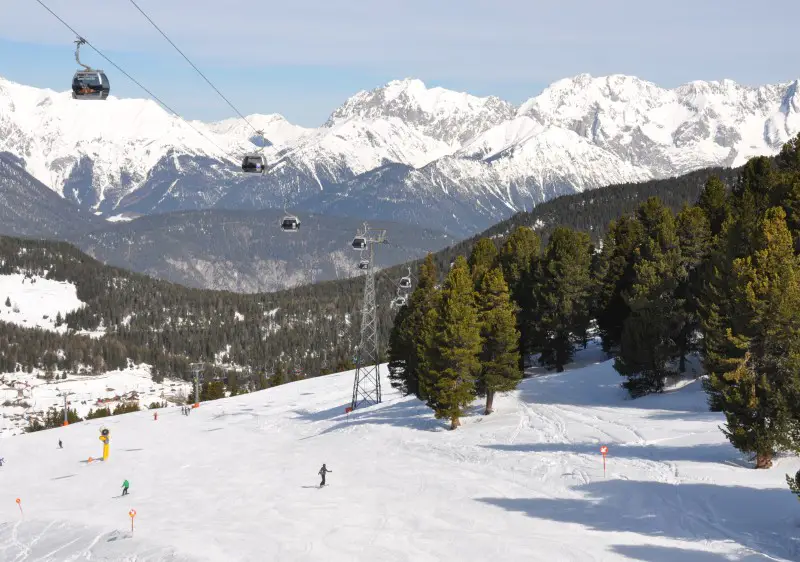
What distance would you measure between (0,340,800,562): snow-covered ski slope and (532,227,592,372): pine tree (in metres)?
4.14

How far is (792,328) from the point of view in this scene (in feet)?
128

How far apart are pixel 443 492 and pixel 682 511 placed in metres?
12.7

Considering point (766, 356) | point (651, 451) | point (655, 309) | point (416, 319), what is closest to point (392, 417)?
point (416, 319)

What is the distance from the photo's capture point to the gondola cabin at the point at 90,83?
88.0ft

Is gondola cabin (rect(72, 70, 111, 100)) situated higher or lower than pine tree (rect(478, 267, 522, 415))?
higher

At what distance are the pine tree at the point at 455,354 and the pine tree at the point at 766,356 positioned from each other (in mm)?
20673

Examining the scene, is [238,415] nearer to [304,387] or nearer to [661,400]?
[304,387]

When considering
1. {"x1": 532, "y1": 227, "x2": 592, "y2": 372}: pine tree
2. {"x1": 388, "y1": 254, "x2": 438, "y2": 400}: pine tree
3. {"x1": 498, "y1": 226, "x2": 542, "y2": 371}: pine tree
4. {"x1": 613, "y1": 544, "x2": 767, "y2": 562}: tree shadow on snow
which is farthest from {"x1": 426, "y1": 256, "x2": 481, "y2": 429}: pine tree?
{"x1": 613, "y1": 544, "x2": 767, "y2": 562}: tree shadow on snow

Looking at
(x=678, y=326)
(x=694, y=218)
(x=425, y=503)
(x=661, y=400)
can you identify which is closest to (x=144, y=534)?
(x=425, y=503)

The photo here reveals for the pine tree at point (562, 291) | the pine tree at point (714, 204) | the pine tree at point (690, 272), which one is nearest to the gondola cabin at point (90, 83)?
the pine tree at point (690, 272)

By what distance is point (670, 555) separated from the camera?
30016 millimetres

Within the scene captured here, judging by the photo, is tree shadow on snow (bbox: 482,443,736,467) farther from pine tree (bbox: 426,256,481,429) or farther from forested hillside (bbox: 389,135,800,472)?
pine tree (bbox: 426,256,481,429)

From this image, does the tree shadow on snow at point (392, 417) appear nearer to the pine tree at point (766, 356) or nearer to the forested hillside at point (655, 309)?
the forested hillside at point (655, 309)

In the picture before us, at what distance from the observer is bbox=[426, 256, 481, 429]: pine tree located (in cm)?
5784
